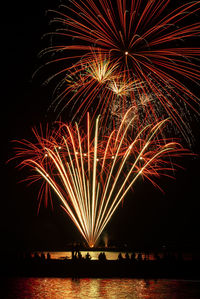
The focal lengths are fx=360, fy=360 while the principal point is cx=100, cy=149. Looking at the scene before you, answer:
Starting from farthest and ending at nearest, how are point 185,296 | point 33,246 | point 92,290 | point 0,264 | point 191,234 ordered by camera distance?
point 191,234, point 33,246, point 0,264, point 92,290, point 185,296

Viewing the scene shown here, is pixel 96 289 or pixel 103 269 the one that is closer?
pixel 96 289

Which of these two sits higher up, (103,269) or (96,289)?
(103,269)

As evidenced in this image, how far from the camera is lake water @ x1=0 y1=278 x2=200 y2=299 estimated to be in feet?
36.6

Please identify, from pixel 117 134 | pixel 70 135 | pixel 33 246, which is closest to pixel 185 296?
pixel 117 134

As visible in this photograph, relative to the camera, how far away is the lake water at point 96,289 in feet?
36.6

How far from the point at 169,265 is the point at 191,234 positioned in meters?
35.7

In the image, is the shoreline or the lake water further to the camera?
the shoreline

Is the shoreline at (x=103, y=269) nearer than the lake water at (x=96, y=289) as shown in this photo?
No

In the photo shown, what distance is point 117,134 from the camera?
21250 millimetres

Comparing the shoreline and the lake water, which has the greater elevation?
the shoreline

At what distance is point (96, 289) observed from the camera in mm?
12414

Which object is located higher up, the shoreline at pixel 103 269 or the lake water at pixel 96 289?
the shoreline at pixel 103 269

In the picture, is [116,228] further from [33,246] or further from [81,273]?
[81,273]

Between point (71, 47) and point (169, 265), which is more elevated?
point (71, 47)
